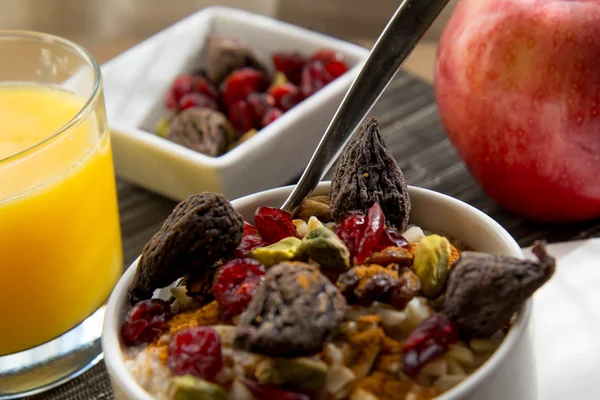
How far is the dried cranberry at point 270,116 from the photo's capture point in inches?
58.5

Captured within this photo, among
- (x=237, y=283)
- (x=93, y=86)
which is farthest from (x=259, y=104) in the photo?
(x=237, y=283)

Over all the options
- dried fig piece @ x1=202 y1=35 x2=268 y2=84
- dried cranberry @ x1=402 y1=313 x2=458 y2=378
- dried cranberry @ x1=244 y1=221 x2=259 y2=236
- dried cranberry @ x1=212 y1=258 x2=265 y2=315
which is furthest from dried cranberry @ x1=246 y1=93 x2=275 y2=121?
dried cranberry @ x1=402 y1=313 x2=458 y2=378

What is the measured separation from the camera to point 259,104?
1515 millimetres

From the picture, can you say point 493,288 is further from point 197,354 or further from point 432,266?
point 197,354

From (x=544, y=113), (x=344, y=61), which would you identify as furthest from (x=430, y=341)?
(x=344, y=61)

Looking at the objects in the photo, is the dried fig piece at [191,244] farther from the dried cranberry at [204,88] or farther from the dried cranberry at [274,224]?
the dried cranberry at [204,88]

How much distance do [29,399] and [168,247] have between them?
45cm

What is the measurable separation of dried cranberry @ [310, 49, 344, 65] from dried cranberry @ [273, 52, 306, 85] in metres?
0.04

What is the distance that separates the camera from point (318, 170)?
3.11ft

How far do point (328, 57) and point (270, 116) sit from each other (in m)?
0.23

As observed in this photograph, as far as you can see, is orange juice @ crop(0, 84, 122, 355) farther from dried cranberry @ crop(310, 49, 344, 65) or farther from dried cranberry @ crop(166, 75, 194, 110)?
dried cranberry @ crop(310, 49, 344, 65)

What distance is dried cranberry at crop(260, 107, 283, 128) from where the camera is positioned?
4.87ft

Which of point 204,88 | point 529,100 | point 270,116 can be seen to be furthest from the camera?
point 204,88

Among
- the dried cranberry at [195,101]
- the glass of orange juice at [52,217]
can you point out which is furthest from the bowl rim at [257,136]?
the glass of orange juice at [52,217]
